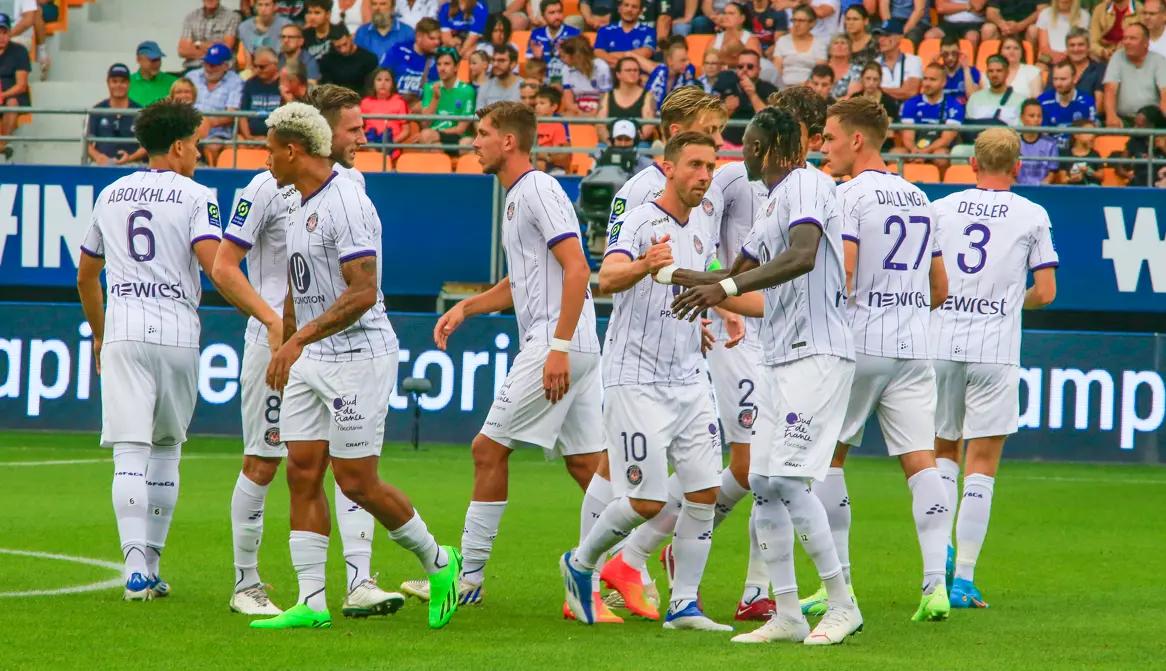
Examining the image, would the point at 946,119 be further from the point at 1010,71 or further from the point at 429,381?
the point at 429,381

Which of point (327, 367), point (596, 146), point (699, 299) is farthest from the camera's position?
point (596, 146)

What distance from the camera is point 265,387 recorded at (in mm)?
8359

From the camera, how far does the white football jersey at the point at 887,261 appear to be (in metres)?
8.03

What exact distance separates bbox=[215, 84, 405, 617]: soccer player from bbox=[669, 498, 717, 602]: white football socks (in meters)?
1.32

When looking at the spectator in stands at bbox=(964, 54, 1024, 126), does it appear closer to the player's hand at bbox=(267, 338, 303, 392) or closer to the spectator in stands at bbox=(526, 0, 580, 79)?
the spectator in stands at bbox=(526, 0, 580, 79)

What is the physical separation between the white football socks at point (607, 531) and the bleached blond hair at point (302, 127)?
2038 millimetres

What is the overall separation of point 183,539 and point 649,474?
14.3ft

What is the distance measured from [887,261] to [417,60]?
1318 cm

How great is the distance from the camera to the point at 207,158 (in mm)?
A: 19625

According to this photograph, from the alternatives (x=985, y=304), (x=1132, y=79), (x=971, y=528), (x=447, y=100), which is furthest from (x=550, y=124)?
(x=971, y=528)

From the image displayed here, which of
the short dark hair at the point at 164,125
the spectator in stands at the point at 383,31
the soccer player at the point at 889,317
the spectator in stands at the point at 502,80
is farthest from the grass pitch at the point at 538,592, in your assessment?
the spectator in stands at the point at 383,31

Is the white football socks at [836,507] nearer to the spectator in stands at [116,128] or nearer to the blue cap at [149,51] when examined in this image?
the spectator in stands at [116,128]

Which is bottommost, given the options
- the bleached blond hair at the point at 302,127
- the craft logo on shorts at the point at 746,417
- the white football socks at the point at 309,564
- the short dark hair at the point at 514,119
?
the white football socks at the point at 309,564

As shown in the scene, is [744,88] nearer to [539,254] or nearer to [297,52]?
[297,52]
